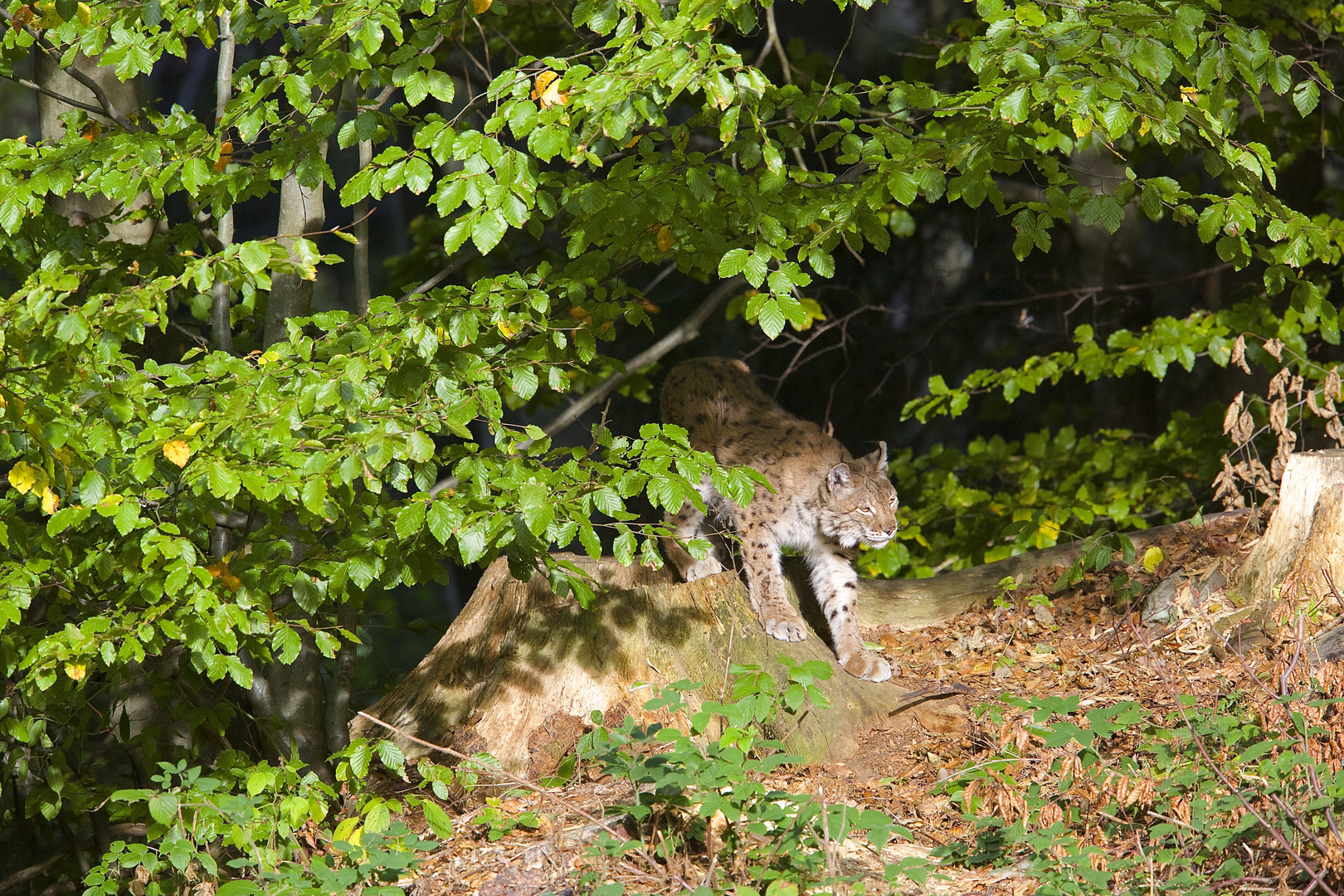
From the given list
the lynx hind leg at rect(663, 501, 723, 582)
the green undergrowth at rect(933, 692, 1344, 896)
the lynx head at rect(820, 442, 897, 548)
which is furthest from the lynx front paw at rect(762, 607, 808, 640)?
the green undergrowth at rect(933, 692, 1344, 896)

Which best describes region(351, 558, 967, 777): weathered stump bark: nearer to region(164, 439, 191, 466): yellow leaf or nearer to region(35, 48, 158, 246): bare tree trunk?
region(164, 439, 191, 466): yellow leaf

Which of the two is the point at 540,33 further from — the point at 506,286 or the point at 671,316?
the point at 506,286

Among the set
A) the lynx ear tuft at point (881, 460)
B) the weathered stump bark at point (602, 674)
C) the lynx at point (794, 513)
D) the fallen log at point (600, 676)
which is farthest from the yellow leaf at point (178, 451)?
the lynx ear tuft at point (881, 460)

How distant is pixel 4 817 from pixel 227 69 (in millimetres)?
3305

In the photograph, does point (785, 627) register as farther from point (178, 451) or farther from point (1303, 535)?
point (178, 451)

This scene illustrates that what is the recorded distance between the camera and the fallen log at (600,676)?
433 centimetres

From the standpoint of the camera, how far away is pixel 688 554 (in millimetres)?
5395

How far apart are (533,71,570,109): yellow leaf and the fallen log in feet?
6.37

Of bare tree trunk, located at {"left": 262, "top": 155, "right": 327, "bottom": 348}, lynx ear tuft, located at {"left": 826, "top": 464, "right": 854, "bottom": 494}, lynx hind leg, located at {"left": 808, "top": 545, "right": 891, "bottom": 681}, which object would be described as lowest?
lynx hind leg, located at {"left": 808, "top": 545, "right": 891, "bottom": 681}

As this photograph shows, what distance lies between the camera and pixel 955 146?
312cm

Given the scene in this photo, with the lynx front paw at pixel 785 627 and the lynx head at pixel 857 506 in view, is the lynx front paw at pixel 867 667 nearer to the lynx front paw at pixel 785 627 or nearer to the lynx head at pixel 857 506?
the lynx front paw at pixel 785 627

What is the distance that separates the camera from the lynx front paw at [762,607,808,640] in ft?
15.8

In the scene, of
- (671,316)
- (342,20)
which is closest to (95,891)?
(342,20)

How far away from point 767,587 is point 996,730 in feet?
4.86
